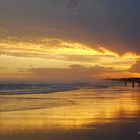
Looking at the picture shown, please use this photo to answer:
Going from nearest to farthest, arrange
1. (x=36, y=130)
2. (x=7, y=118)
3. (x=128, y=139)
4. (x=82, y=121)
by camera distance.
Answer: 1. (x=128, y=139)
2. (x=36, y=130)
3. (x=82, y=121)
4. (x=7, y=118)

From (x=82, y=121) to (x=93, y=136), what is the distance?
4.35 m

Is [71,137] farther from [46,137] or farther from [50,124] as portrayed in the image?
[50,124]

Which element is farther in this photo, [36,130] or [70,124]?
[70,124]

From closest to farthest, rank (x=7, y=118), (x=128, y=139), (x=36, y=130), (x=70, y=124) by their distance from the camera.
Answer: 1. (x=128, y=139)
2. (x=36, y=130)
3. (x=70, y=124)
4. (x=7, y=118)

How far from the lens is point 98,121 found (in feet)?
63.4

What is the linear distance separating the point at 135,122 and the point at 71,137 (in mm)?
5522

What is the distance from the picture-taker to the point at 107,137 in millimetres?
14617

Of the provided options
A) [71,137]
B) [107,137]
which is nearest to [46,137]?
[71,137]

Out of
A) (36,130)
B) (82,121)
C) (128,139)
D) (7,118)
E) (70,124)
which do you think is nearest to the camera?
(128,139)

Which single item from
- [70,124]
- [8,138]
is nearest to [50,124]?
[70,124]

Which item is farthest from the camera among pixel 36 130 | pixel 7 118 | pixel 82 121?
pixel 7 118

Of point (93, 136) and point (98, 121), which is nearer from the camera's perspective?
point (93, 136)

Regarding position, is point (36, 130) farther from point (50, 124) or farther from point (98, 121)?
point (98, 121)

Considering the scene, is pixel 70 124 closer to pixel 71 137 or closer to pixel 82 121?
pixel 82 121
